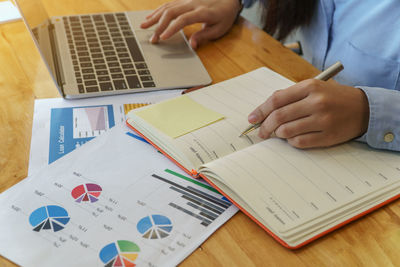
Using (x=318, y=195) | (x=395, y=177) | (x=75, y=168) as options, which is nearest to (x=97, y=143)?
(x=75, y=168)

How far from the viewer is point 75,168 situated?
25.6 inches

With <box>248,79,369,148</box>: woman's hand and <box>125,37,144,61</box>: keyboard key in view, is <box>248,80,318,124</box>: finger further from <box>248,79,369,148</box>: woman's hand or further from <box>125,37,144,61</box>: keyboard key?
<box>125,37,144,61</box>: keyboard key

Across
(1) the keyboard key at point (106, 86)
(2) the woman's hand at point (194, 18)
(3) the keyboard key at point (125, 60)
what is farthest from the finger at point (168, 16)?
(1) the keyboard key at point (106, 86)

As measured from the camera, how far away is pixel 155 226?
56 centimetres

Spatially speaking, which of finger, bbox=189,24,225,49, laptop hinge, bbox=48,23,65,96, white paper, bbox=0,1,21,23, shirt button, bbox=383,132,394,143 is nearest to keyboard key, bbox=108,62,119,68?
laptop hinge, bbox=48,23,65,96

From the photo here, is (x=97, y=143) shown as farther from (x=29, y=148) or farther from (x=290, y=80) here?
(x=290, y=80)

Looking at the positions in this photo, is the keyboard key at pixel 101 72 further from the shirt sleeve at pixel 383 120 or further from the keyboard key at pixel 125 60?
the shirt sleeve at pixel 383 120

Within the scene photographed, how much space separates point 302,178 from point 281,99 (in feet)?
0.49

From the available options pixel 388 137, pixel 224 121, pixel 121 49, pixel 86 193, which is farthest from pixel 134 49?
pixel 388 137

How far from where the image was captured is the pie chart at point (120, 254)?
51 centimetres

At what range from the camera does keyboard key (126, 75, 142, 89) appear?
2.82 feet

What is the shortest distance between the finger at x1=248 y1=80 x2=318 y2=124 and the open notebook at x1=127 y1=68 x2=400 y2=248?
1.2 inches

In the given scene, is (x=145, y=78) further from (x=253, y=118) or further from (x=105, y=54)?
(x=253, y=118)

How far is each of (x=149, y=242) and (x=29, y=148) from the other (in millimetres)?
286
